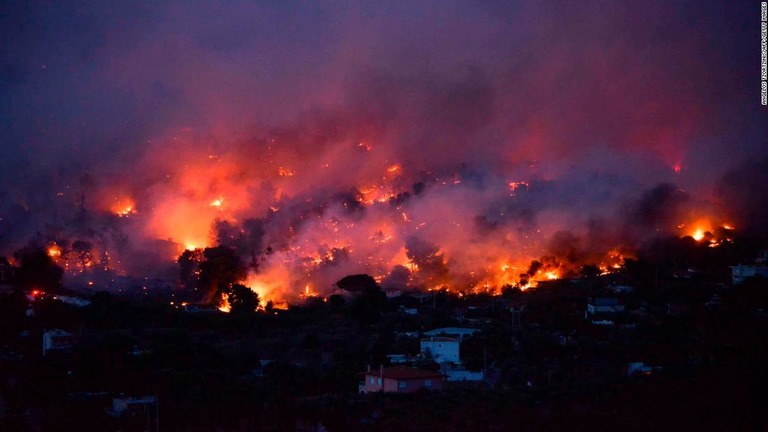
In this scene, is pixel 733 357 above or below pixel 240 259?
below

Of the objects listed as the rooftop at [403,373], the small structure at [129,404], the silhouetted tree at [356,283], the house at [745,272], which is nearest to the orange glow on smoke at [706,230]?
the house at [745,272]

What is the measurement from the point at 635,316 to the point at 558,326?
2.26m

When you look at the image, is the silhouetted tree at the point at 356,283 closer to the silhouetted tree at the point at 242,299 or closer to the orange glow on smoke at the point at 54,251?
the silhouetted tree at the point at 242,299

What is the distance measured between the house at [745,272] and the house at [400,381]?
45.3 ft

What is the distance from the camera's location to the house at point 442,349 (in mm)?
27266

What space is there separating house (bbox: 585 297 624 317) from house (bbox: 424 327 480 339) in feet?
12.1

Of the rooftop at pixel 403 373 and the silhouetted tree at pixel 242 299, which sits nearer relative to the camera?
the rooftop at pixel 403 373

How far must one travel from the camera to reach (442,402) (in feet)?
69.2

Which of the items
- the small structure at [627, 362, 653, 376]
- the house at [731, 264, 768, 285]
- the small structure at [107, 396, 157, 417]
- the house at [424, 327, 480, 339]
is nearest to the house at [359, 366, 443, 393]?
the small structure at [627, 362, 653, 376]

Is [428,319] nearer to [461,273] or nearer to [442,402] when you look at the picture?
[461,273]

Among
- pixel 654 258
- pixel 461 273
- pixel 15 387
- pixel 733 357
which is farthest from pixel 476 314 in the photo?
pixel 15 387

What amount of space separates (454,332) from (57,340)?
10107 millimetres

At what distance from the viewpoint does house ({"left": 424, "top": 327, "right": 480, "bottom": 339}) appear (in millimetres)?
29477

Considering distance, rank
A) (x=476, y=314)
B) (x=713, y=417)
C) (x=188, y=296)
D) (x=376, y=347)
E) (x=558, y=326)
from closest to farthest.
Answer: (x=713, y=417) → (x=376, y=347) → (x=558, y=326) → (x=476, y=314) → (x=188, y=296)
